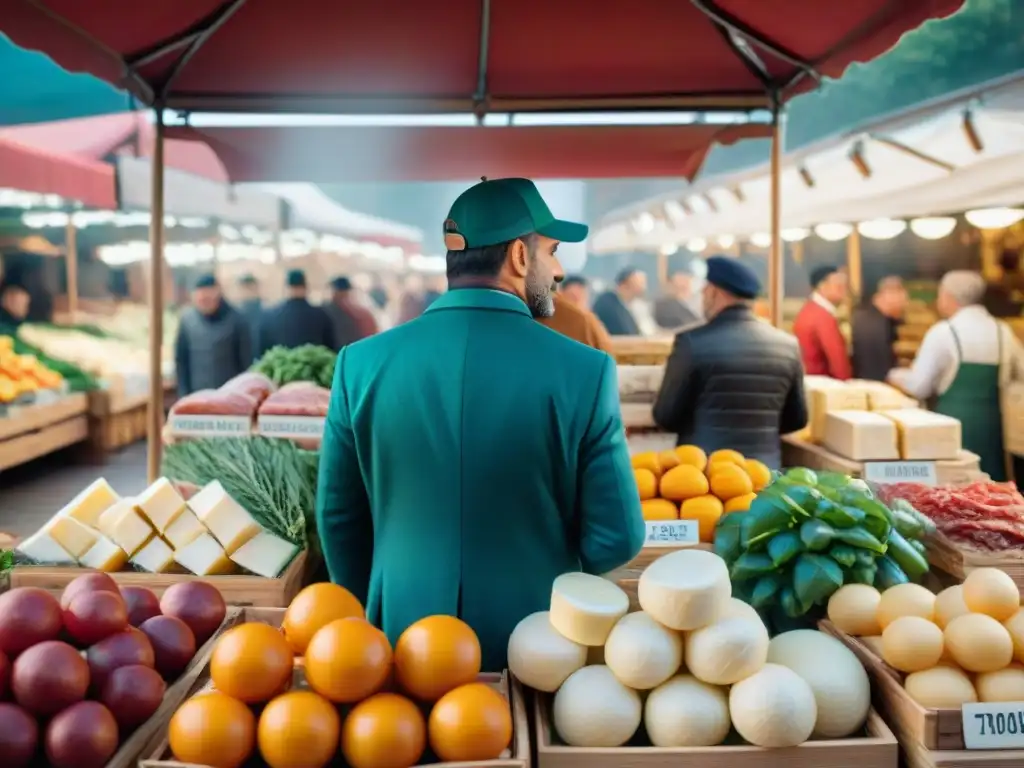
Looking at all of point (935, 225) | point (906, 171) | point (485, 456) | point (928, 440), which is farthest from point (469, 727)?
point (935, 225)

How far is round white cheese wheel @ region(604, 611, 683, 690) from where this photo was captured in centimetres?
160

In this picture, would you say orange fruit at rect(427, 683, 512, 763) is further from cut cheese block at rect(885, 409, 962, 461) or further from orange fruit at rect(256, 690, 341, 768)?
cut cheese block at rect(885, 409, 962, 461)

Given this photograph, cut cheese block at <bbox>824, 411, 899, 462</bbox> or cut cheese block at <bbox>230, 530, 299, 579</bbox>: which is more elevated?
cut cheese block at <bbox>824, 411, 899, 462</bbox>

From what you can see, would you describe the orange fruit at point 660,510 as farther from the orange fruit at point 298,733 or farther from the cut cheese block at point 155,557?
the orange fruit at point 298,733

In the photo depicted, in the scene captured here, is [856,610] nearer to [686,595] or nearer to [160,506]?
[686,595]

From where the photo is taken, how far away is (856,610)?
1.98m

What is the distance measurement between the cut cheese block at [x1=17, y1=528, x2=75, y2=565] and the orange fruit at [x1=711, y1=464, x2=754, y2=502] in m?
1.98

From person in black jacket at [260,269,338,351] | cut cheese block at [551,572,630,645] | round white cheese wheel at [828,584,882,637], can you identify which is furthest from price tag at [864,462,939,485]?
person in black jacket at [260,269,338,351]

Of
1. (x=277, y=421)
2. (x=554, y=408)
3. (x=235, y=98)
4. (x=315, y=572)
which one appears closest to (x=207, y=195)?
(x=235, y=98)

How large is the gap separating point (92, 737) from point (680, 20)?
10.5 feet

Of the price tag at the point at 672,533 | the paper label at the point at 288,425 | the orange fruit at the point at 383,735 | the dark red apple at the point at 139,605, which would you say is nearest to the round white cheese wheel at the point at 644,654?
the orange fruit at the point at 383,735

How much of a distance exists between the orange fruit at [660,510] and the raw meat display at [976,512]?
0.63m

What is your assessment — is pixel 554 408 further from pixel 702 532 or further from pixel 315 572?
pixel 315 572

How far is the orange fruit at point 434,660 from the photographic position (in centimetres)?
154
